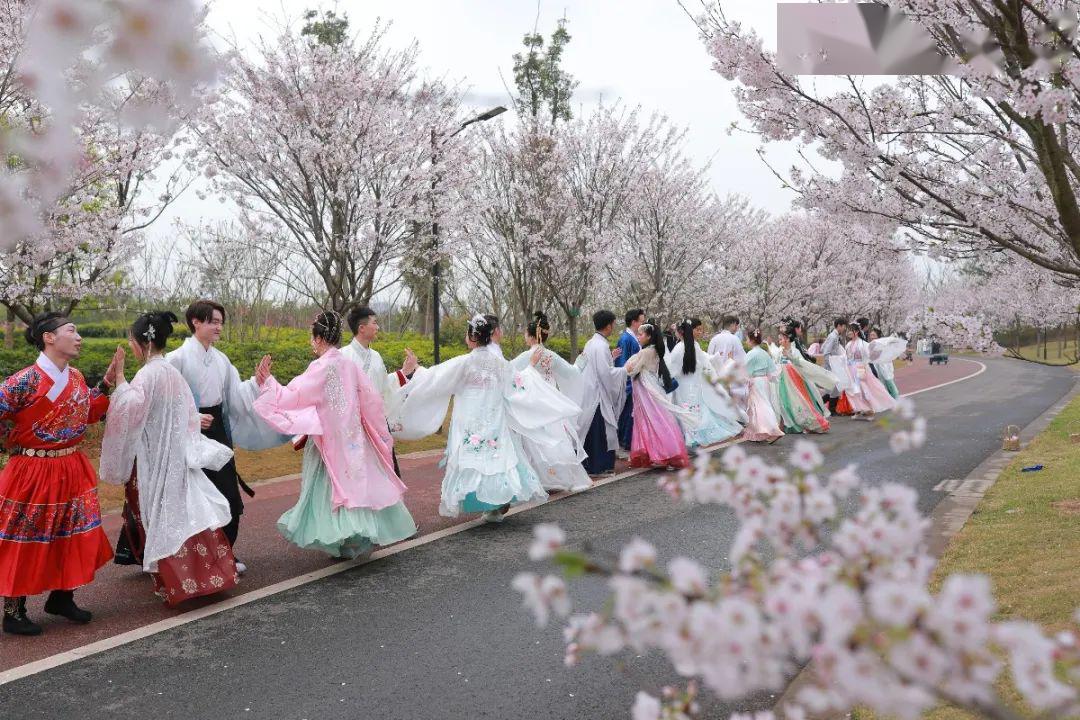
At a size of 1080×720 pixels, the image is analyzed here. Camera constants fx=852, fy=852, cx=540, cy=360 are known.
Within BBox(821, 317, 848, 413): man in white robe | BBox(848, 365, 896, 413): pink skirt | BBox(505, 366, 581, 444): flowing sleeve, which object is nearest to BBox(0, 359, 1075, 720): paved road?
BBox(505, 366, 581, 444): flowing sleeve

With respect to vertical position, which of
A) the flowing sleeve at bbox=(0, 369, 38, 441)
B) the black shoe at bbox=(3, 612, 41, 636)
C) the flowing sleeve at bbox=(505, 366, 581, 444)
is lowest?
the black shoe at bbox=(3, 612, 41, 636)

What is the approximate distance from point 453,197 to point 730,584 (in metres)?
14.3

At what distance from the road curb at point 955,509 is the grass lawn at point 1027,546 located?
11 cm

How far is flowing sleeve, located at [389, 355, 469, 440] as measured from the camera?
7766mm

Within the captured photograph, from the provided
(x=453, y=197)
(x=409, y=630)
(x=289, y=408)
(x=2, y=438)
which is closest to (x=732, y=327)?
(x=453, y=197)

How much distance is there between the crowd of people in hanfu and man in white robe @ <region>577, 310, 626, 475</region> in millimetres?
675

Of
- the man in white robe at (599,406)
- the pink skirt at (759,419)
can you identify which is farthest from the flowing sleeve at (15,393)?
the pink skirt at (759,419)

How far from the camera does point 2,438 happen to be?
5133 mm

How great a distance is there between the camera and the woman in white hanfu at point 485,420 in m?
7.34

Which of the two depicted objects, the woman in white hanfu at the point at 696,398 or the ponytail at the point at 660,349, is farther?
the woman in white hanfu at the point at 696,398

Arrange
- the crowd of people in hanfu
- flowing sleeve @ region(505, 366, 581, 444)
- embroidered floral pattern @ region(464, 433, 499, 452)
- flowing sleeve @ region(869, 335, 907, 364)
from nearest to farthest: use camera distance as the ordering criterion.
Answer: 1. the crowd of people in hanfu
2. embroidered floral pattern @ region(464, 433, 499, 452)
3. flowing sleeve @ region(505, 366, 581, 444)
4. flowing sleeve @ region(869, 335, 907, 364)

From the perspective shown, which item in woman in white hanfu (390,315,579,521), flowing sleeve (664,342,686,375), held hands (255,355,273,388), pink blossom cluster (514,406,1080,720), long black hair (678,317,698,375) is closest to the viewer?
pink blossom cluster (514,406,1080,720)

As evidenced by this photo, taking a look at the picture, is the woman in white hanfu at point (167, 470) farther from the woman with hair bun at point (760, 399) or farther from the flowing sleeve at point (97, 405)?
the woman with hair bun at point (760, 399)

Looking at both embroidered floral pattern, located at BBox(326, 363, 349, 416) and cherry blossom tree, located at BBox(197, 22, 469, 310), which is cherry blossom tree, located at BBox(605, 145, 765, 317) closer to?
cherry blossom tree, located at BBox(197, 22, 469, 310)
